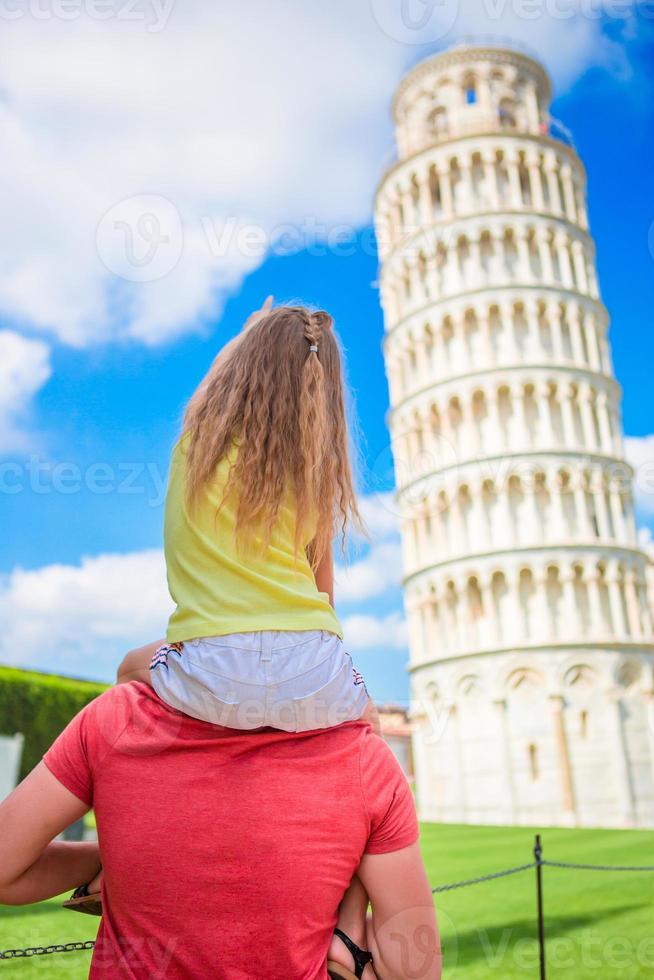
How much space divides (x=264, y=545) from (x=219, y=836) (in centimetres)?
A: 62

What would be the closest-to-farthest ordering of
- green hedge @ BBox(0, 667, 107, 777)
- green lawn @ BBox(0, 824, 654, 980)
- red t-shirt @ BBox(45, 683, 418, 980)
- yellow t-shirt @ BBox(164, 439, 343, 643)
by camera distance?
red t-shirt @ BBox(45, 683, 418, 980)
yellow t-shirt @ BBox(164, 439, 343, 643)
green lawn @ BBox(0, 824, 654, 980)
green hedge @ BBox(0, 667, 107, 777)

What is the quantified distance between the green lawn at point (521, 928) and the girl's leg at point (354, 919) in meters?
4.96

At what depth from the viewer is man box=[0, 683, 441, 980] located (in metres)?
1.66

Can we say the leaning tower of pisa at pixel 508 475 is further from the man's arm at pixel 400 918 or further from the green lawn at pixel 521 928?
the man's arm at pixel 400 918

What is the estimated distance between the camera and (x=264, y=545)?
72.7 inches

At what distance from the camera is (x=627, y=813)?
29156 millimetres

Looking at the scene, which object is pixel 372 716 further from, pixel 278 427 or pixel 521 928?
pixel 521 928

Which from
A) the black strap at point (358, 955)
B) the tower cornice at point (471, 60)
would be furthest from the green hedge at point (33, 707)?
the tower cornice at point (471, 60)

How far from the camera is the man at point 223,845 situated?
166 centimetres

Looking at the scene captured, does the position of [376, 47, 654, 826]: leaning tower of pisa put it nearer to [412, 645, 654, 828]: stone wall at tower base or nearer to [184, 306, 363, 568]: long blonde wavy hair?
[412, 645, 654, 828]: stone wall at tower base

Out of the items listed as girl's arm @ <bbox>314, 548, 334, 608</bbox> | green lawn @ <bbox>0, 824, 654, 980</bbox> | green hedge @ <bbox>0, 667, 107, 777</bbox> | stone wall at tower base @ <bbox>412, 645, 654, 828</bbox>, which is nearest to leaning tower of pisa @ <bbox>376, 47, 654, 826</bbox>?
stone wall at tower base @ <bbox>412, 645, 654, 828</bbox>

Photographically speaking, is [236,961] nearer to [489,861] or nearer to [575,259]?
[489,861]

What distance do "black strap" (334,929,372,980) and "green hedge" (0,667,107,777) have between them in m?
19.9

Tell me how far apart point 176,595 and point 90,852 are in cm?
62
